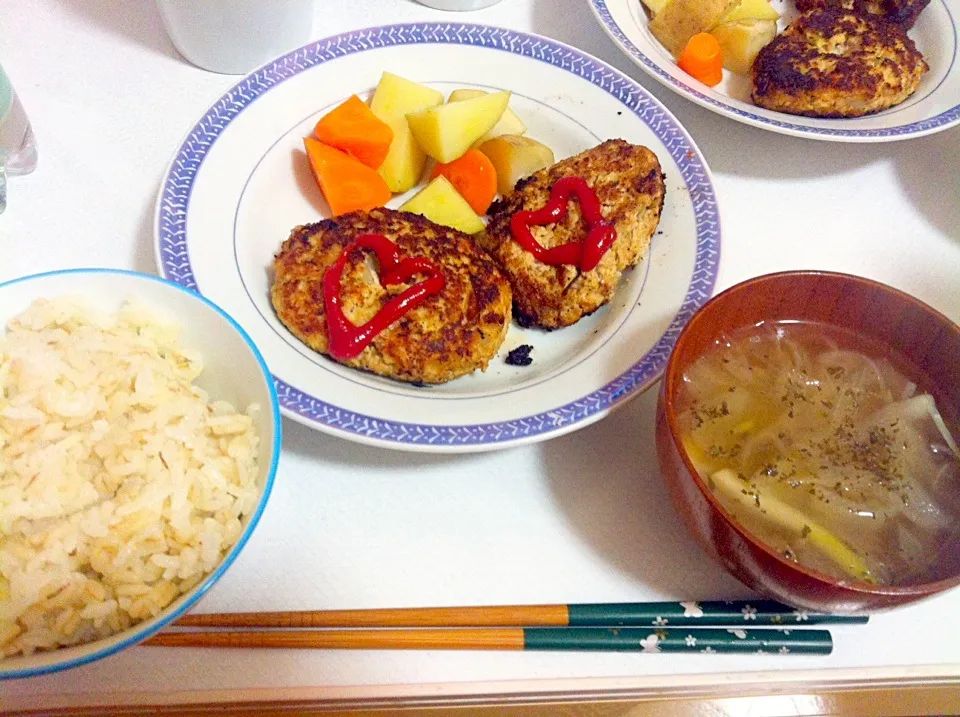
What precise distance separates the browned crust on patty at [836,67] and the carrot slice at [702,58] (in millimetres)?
110

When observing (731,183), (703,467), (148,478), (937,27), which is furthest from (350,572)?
(937,27)

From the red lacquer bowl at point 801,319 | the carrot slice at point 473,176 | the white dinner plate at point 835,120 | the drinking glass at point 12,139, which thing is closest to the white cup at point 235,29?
the drinking glass at point 12,139

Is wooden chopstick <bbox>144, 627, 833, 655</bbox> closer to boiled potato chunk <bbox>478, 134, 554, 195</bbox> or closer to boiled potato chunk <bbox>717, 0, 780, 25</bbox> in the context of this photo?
boiled potato chunk <bbox>478, 134, 554, 195</bbox>

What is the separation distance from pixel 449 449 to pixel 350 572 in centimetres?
27

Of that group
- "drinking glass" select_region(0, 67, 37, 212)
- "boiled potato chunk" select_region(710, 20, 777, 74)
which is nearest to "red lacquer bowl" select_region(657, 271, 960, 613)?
"boiled potato chunk" select_region(710, 20, 777, 74)

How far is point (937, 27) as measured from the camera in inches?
83.0

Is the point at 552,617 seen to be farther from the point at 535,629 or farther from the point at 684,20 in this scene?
the point at 684,20

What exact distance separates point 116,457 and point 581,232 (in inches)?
38.0

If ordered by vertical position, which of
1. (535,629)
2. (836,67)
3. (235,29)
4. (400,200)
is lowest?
(535,629)

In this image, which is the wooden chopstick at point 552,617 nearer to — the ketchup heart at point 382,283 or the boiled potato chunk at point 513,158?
the ketchup heart at point 382,283

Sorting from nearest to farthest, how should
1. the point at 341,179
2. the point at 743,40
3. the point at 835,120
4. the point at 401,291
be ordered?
the point at 401,291 → the point at 341,179 → the point at 835,120 → the point at 743,40

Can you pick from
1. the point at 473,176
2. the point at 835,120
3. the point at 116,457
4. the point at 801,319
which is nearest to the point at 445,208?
the point at 473,176

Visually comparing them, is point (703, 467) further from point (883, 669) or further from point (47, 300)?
point (47, 300)

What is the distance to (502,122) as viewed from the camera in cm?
179
